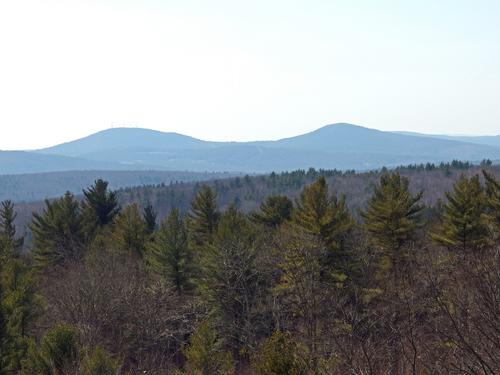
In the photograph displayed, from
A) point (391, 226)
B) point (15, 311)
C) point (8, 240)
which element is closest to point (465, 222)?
point (391, 226)

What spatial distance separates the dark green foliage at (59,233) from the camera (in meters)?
50.0

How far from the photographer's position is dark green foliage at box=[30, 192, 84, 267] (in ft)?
164

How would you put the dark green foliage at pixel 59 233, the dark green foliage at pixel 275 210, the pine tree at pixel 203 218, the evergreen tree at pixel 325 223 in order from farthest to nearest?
the dark green foliage at pixel 59 233 < the dark green foliage at pixel 275 210 < the pine tree at pixel 203 218 < the evergreen tree at pixel 325 223

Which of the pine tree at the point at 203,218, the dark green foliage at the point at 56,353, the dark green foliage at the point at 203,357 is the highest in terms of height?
the pine tree at the point at 203,218

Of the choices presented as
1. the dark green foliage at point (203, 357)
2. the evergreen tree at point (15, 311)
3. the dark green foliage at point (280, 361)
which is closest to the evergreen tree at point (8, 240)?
the evergreen tree at point (15, 311)

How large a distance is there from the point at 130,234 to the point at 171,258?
831 cm

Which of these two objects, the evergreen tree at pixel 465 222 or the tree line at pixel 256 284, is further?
the evergreen tree at pixel 465 222

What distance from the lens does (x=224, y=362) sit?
2447 cm

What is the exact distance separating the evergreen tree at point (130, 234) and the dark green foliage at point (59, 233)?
543 centimetres

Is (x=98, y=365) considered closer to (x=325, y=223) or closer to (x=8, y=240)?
(x=325, y=223)

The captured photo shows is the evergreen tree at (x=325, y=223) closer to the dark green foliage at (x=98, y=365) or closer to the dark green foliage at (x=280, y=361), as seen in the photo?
the dark green foliage at (x=98, y=365)

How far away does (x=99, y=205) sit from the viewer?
56.8m

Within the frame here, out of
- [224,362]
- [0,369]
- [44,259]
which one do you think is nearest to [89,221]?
[44,259]

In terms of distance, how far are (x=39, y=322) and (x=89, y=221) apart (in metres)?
20.3
